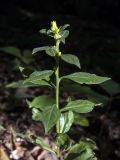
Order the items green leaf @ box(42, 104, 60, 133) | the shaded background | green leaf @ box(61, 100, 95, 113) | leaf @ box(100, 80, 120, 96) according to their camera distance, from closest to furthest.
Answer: green leaf @ box(42, 104, 60, 133) < green leaf @ box(61, 100, 95, 113) < leaf @ box(100, 80, 120, 96) < the shaded background

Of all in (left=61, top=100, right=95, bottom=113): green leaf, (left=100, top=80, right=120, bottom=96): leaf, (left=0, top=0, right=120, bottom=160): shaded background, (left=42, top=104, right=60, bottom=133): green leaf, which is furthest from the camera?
(left=0, top=0, right=120, bottom=160): shaded background

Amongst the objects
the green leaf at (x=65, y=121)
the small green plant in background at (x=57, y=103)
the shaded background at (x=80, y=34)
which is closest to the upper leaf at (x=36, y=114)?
the small green plant in background at (x=57, y=103)

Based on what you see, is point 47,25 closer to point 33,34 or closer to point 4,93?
point 33,34

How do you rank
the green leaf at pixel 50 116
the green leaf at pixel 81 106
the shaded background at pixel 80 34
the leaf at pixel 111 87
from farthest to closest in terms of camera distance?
the shaded background at pixel 80 34 → the leaf at pixel 111 87 → the green leaf at pixel 81 106 → the green leaf at pixel 50 116

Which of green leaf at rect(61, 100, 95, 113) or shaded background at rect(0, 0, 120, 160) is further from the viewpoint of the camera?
shaded background at rect(0, 0, 120, 160)

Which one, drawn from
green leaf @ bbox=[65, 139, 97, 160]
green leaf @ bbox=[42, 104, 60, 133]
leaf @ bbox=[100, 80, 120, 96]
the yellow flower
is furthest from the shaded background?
the yellow flower

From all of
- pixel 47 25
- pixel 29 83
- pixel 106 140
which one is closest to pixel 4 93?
pixel 106 140

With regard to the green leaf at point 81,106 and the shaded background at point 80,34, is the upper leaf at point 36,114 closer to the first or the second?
the green leaf at point 81,106

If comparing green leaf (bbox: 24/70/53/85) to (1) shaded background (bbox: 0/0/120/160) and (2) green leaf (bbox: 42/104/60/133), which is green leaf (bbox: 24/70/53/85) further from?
(1) shaded background (bbox: 0/0/120/160)
